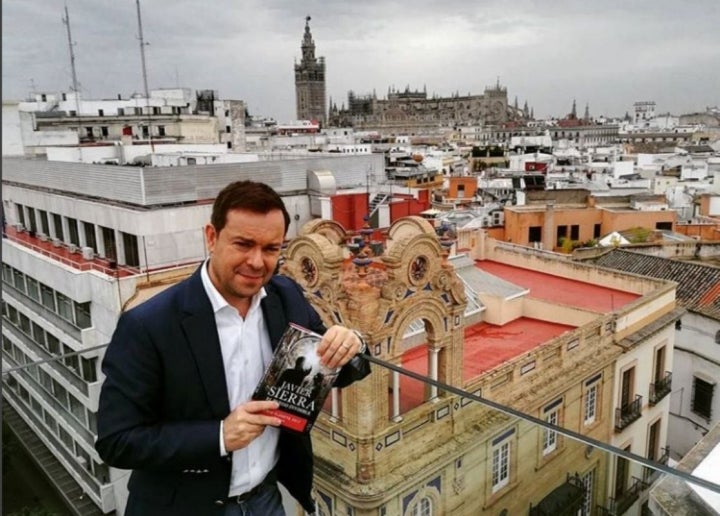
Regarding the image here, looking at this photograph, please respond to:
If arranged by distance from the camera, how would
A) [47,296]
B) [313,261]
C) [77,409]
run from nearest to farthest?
[313,261], [77,409], [47,296]

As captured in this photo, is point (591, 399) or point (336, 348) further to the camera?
point (591, 399)

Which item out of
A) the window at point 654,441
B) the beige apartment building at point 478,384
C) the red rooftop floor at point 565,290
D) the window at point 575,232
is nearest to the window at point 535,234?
the window at point 575,232

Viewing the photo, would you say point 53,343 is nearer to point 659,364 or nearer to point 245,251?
point 659,364

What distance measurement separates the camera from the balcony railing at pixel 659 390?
1027 cm

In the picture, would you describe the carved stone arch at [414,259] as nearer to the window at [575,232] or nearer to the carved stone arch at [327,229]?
the carved stone arch at [327,229]

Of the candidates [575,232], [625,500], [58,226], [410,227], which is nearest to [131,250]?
[58,226]

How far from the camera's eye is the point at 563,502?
3.86 metres

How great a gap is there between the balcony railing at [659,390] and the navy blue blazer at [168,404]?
981cm

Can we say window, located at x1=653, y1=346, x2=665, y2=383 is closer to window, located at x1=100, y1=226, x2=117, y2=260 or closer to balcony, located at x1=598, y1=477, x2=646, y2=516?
balcony, located at x1=598, y1=477, x2=646, y2=516

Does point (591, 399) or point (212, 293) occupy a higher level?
point (212, 293)

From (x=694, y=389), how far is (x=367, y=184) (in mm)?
7851

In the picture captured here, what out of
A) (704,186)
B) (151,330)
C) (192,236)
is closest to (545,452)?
(151,330)

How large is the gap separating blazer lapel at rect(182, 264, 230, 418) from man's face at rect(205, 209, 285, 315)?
0.09 m

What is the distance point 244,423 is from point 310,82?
11819 cm
